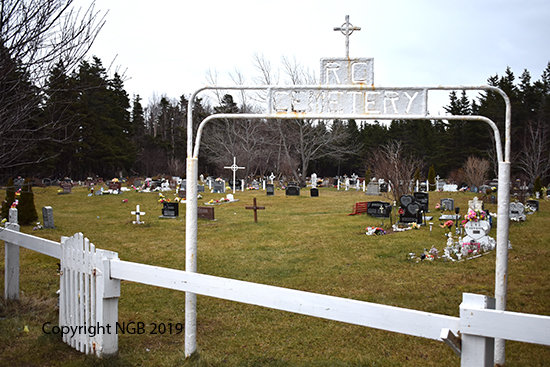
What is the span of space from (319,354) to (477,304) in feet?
8.01

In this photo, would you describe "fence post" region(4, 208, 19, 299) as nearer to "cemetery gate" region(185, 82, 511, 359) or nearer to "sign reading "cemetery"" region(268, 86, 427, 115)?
"cemetery gate" region(185, 82, 511, 359)

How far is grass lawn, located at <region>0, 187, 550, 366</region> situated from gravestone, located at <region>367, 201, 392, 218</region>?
0.59 meters

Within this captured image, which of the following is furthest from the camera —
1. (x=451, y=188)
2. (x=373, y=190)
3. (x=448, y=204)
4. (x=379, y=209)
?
(x=451, y=188)

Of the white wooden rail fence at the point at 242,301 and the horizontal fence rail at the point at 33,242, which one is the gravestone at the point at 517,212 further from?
the horizontal fence rail at the point at 33,242

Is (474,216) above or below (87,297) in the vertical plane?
above

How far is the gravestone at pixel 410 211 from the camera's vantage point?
44.4 feet

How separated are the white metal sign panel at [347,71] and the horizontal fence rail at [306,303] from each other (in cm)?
207

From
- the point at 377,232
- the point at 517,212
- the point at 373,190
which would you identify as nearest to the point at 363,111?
the point at 377,232

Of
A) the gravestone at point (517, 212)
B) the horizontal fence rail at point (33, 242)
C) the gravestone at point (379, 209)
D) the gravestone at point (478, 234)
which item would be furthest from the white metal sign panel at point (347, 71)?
the gravestone at point (517, 212)

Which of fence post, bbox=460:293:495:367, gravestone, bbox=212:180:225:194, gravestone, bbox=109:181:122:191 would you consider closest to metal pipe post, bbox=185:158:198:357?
fence post, bbox=460:293:495:367

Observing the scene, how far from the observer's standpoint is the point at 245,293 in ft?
10.0

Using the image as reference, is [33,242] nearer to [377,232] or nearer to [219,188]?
[377,232]

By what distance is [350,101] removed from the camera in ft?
12.6

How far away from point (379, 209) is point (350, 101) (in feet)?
42.1
